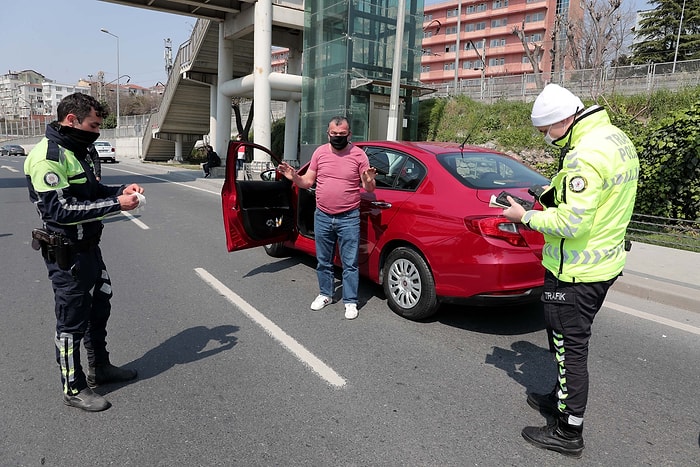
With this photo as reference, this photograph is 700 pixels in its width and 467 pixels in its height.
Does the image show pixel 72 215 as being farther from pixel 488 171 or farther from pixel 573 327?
pixel 488 171

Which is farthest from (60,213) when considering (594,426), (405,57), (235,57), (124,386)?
(235,57)

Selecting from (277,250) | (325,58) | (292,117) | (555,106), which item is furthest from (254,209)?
(292,117)

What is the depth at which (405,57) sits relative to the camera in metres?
19.6

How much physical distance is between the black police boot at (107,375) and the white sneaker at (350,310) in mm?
1931

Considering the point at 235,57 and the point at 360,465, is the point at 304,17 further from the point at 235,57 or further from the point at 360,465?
the point at 360,465

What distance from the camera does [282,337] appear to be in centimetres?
423

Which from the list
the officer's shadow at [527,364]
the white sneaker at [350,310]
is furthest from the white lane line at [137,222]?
the officer's shadow at [527,364]

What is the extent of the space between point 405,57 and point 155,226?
1342cm

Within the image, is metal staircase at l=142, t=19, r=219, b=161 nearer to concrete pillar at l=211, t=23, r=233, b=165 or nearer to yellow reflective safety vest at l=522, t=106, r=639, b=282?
concrete pillar at l=211, t=23, r=233, b=165

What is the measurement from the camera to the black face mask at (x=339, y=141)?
15.6 feet

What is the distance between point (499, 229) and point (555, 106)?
153 cm

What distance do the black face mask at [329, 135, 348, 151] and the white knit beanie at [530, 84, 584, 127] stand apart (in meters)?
2.37

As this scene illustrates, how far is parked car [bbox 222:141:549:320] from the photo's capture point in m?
3.99

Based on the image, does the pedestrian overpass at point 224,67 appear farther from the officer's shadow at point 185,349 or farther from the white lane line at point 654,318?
the white lane line at point 654,318
